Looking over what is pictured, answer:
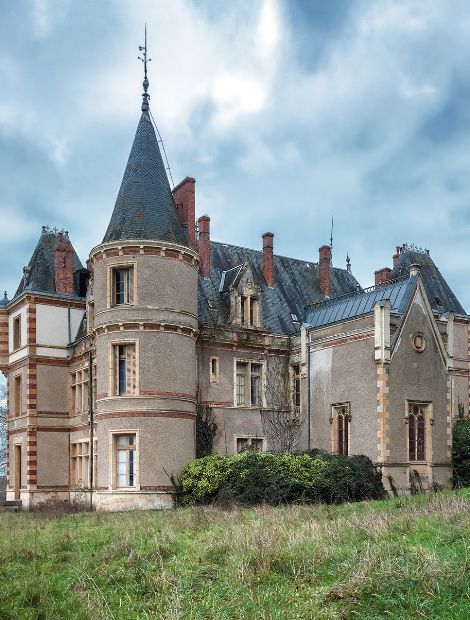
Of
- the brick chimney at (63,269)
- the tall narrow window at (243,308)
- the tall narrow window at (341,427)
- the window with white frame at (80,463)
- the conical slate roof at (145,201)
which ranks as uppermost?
the conical slate roof at (145,201)

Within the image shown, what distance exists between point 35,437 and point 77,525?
Answer: 14.1 m

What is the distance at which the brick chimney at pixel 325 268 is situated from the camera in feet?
123

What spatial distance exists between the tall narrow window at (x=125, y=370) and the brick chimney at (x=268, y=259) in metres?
10.0

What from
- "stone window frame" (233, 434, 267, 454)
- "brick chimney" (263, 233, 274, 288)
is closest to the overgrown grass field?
"stone window frame" (233, 434, 267, 454)

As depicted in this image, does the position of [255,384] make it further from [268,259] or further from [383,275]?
[383,275]

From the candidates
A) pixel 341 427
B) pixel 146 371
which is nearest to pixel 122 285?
pixel 146 371

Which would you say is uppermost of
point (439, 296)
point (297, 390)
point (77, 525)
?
point (439, 296)

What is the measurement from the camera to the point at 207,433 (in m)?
29.3

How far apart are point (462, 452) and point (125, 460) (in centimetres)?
1421

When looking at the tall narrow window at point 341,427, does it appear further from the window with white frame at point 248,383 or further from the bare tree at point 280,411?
the window with white frame at point 248,383

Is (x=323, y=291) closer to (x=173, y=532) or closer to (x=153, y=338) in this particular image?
(x=153, y=338)

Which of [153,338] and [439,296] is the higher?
[439,296]

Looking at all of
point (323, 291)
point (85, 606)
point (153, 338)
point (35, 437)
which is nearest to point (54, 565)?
point (85, 606)

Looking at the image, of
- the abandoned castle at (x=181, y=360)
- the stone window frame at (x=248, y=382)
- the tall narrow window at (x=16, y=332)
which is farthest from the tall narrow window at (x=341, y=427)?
the tall narrow window at (x=16, y=332)
